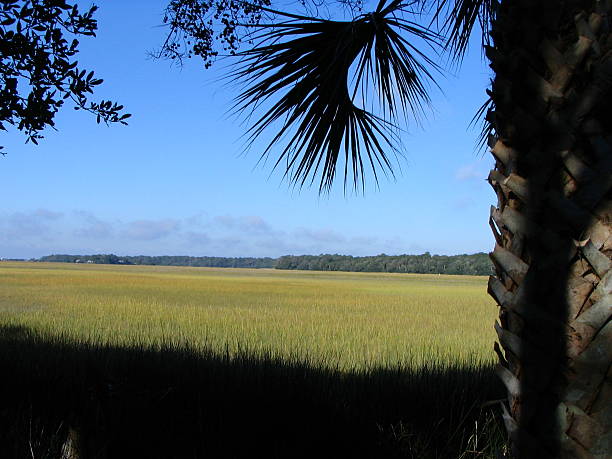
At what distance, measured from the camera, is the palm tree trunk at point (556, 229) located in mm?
1735

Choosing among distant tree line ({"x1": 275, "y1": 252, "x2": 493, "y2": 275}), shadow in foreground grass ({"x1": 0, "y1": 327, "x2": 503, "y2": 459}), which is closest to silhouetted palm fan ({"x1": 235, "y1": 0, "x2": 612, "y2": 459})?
shadow in foreground grass ({"x1": 0, "y1": 327, "x2": 503, "y2": 459})

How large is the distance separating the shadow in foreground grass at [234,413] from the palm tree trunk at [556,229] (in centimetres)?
208

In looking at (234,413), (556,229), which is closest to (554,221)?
(556,229)

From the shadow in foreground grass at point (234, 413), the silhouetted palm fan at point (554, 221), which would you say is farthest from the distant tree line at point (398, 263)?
the silhouetted palm fan at point (554, 221)

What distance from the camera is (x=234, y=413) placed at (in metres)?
4.04

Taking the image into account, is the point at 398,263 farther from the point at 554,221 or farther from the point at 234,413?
the point at 554,221

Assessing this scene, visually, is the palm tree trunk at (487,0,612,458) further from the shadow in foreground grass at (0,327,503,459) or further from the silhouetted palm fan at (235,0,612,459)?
the shadow in foreground grass at (0,327,503,459)

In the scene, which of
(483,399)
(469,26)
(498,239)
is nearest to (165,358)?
(483,399)

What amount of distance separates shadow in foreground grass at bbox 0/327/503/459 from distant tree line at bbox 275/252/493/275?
84.9 meters

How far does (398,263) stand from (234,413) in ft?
327

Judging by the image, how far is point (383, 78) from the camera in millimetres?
4375

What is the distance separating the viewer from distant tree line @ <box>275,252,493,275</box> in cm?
9412

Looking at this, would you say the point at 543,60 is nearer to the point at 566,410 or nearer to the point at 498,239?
the point at 498,239

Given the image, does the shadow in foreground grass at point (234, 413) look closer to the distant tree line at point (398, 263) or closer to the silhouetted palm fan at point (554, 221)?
the silhouetted palm fan at point (554, 221)
